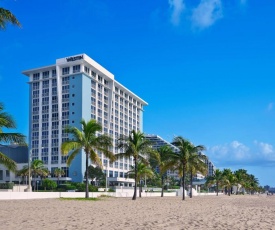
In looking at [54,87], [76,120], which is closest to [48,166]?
[76,120]

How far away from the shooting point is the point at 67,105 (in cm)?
12619

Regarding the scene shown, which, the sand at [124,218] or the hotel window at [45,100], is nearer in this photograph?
the sand at [124,218]

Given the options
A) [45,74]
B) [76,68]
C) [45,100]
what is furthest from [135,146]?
[45,74]

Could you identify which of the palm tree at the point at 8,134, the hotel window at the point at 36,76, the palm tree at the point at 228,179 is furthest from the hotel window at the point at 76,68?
the palm tree at the point at 8,134

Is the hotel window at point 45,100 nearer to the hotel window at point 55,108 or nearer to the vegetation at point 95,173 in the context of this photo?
the hotel window at point 55,108

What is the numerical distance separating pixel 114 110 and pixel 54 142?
27.7 meters

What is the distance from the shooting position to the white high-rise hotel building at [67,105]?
405ft

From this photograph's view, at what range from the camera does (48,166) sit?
125 metres

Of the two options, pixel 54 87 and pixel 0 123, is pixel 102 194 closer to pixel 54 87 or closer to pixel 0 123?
pixel 0 123

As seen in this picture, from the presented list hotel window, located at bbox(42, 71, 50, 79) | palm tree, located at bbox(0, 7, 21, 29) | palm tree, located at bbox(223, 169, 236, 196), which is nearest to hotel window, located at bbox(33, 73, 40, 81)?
hotel window, located at bbox(42, 71, 50, 79)

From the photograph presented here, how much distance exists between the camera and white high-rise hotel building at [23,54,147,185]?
12356 centimetres

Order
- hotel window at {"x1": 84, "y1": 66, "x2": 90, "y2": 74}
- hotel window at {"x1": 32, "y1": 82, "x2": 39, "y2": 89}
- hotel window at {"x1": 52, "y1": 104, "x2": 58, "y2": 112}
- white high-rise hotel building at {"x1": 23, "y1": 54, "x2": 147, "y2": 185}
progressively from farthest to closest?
hotel window at {"x1": 32, "y1": 82, "x2": 39, "y2": 89}
hotel window at {"x1": 52, "y1": 104, "x2": 58, "y2": 112}
hotel window at {"x1": 84, "y1": 66, "x2": 90, "y2": 74}
white high-rise hotel building at {"x1": 23, "y1": 54, "x2": 147, "y2": 185}

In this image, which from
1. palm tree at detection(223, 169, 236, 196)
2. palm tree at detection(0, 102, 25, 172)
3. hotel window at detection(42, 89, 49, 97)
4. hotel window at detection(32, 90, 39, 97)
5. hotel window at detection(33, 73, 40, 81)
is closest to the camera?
palm tree at detection(0, 102, 25, 172)

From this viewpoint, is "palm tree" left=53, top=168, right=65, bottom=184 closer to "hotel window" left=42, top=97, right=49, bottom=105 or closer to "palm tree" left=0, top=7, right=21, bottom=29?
"hotel window" left=42, top=97, right=49, bottom=105
